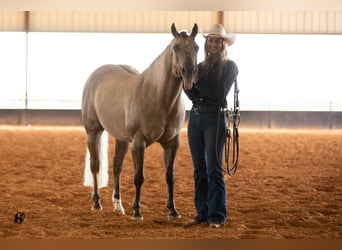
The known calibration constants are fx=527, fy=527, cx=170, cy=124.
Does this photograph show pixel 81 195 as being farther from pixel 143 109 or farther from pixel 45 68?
pixel 45 68

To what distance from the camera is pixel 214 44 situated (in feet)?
10.7

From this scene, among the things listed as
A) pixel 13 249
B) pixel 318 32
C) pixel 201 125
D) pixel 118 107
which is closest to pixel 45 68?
pixel 318 32

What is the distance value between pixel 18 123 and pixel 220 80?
27.1 ft

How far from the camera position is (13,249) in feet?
7.20

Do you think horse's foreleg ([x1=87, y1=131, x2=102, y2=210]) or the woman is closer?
the woman

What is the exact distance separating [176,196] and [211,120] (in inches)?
61.5

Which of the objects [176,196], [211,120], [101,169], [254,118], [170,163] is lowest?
[176,196]

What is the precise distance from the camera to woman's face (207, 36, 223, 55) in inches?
127

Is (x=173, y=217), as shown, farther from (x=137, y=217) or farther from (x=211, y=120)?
(x=211, y=120)

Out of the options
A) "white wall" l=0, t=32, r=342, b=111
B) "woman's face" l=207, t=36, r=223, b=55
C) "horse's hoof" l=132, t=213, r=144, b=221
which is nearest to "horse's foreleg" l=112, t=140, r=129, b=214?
"horse's hoof" l=132, t=213, r=144, b=221

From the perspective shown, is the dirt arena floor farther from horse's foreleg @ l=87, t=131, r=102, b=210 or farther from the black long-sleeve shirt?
the black long-sleeve shirt

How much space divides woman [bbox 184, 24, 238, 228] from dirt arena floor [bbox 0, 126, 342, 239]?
0.20 m

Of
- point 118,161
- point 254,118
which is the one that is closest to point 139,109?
point 118,161

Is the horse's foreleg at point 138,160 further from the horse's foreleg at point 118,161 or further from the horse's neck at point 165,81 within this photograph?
the horse's foreleg at point 118,161
